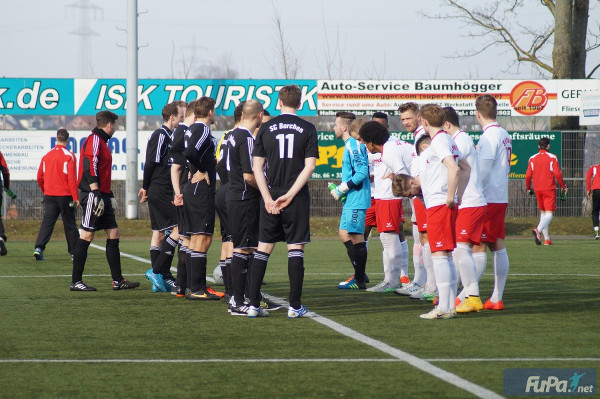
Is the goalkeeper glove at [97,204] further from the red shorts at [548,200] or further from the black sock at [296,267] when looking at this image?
the red shorts at [548,200]

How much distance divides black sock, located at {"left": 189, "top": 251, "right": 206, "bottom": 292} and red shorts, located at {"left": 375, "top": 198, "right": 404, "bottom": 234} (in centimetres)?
222

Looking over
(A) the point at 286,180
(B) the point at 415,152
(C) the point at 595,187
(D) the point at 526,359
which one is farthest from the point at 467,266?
(C) the point at 595,187

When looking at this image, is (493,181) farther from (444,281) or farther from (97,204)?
(97,204)

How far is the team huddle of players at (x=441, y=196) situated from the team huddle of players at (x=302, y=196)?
0.5 inches

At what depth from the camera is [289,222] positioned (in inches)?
332

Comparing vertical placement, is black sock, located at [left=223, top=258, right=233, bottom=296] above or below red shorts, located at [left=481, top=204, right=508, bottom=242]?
below

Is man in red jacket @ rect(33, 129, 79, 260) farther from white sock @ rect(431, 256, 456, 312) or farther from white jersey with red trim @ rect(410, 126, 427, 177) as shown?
white sock @ rect(431, 256, 456, 312)

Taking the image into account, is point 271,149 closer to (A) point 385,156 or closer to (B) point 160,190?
(A) point 385,156

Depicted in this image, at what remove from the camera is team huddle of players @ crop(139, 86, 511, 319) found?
845cm

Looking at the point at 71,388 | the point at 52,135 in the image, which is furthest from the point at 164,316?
the point at 52,135

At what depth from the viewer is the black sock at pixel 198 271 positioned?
10094 millimetres

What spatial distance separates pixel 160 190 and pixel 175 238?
0.65 meters

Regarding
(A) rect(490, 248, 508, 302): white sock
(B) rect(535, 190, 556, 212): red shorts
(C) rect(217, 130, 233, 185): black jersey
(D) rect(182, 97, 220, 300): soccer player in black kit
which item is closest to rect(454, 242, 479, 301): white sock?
(A) rect(490, 248, 508, 302): white sock

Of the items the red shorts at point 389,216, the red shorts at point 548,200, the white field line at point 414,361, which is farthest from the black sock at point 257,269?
the red shorts at point 548,200
